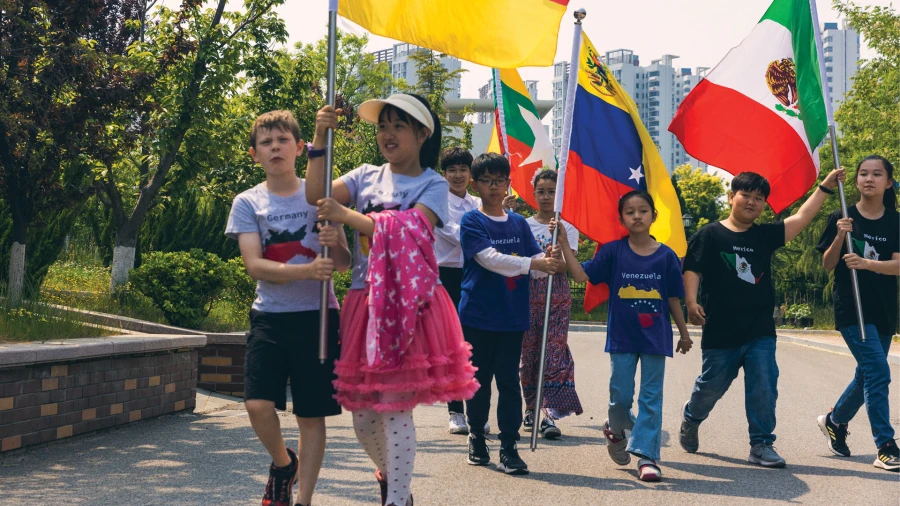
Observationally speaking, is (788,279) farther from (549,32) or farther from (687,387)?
(549,32)

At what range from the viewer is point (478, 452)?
252 inches

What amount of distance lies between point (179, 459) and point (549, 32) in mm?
3417

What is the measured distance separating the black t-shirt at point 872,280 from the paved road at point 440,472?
3.09 feet

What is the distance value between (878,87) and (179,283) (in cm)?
2099

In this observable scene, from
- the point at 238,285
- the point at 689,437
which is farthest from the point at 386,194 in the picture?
the point at 238,285

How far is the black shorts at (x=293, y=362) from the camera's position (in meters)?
4.56

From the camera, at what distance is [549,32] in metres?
5.57

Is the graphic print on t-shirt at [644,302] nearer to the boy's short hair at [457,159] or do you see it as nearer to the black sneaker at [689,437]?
the black sneaker at [689,437]

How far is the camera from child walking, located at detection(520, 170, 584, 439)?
7.82 m

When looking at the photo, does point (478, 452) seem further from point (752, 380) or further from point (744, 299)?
point (744, 299)

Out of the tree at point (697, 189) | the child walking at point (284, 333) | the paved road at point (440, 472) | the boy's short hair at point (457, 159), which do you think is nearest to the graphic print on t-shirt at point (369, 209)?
the child walking at point (284, 333)

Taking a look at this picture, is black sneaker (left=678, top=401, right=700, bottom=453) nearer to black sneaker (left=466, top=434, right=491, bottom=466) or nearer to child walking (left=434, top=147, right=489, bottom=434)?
child walking (left=434, top=147, right=489, bottom=434)

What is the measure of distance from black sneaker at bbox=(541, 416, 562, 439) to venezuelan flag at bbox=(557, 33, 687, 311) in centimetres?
103

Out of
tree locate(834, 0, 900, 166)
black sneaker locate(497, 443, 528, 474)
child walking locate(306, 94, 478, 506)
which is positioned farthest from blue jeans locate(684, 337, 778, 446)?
tree locate(834, 0, 900, 166)
